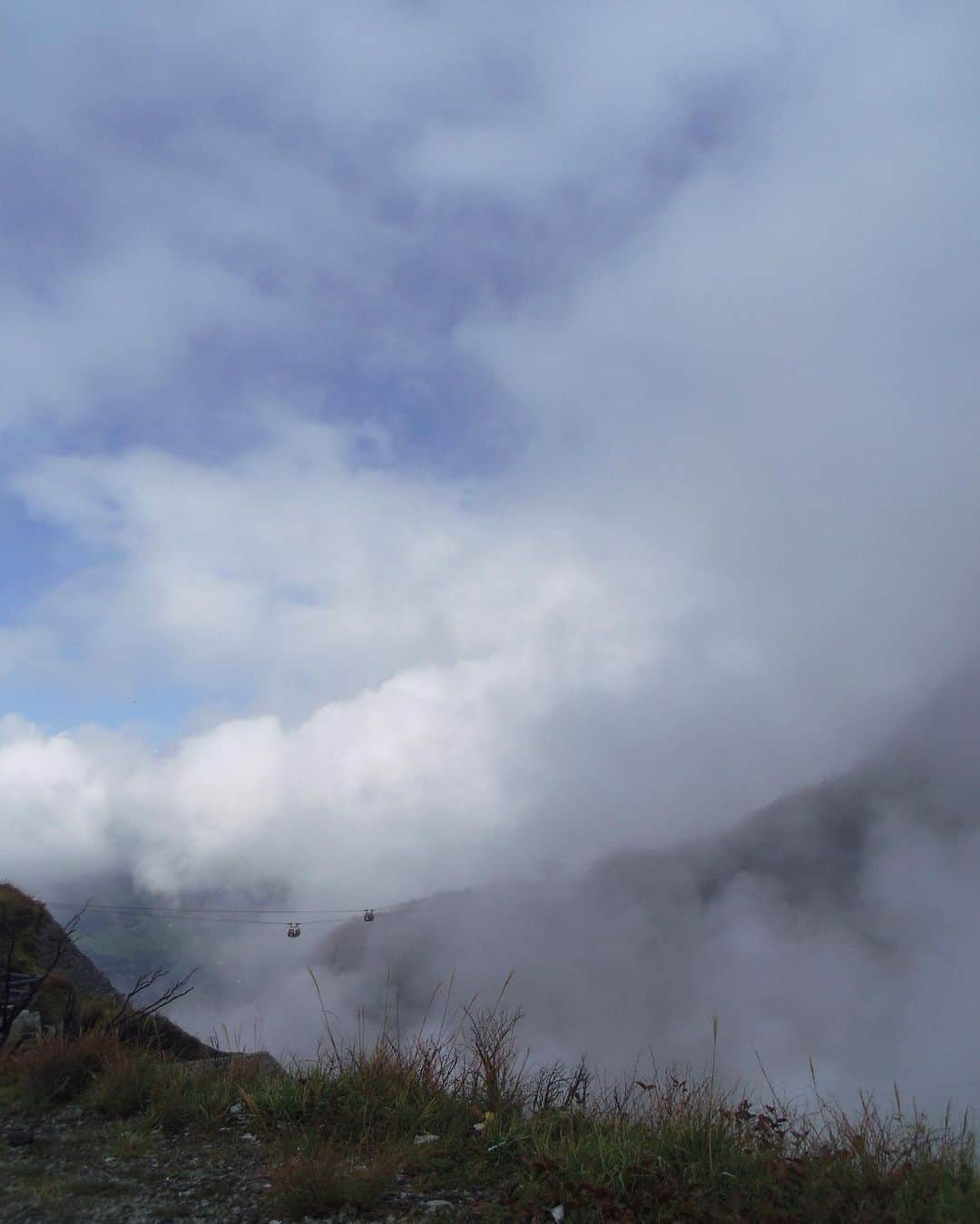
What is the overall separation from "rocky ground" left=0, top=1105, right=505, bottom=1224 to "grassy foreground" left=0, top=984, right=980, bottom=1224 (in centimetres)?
11

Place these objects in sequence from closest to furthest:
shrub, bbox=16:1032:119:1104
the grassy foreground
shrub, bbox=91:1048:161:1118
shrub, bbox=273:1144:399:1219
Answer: the grassy foreground → shrub, bbox=273:1144:399:1219 → shrub, bbox=91:1048:161:1118 → shrub, bbox=16:1032:119:1104

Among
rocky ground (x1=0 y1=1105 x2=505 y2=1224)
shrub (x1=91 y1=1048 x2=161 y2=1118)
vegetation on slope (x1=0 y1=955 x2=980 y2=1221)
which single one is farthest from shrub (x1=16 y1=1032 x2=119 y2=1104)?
rocky ground (x1=0 y1=1105 x2=505 y2=1224)

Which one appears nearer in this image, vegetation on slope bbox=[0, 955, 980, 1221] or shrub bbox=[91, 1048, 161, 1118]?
vegetation on slope bbox=[0, 955, 980, 1221]

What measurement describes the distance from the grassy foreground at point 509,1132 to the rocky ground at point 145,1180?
11 cm

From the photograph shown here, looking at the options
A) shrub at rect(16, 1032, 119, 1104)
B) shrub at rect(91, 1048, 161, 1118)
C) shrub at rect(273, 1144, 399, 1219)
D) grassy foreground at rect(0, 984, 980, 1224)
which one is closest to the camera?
grassy foreground at rect(0, 984, 980, 1224)

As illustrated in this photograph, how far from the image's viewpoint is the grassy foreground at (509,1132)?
497 centimetres

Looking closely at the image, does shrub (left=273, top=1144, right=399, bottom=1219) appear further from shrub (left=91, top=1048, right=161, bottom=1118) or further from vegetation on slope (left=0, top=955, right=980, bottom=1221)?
shrub (left=91, top=1048, right=161, bottom=1118)

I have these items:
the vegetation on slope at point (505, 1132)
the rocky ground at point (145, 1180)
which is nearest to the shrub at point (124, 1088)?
the vegetation on slope at point (505, 1132)

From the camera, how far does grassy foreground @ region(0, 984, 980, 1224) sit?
4.97m

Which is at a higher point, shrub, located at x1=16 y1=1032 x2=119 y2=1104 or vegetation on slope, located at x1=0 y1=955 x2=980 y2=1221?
shrub, located at x1=16 y1=1032 x2=119 y2=1104

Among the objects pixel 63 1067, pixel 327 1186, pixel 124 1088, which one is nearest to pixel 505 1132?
pixel 327 1186

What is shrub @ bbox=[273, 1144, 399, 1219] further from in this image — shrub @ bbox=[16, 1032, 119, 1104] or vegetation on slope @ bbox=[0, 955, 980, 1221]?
shrub @ bbox=[16, 1032, 119, 1104]

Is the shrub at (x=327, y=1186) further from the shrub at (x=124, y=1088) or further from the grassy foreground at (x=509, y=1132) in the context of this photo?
the shrub at (x=124, y=1088)

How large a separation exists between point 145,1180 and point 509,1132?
9.03 ft
